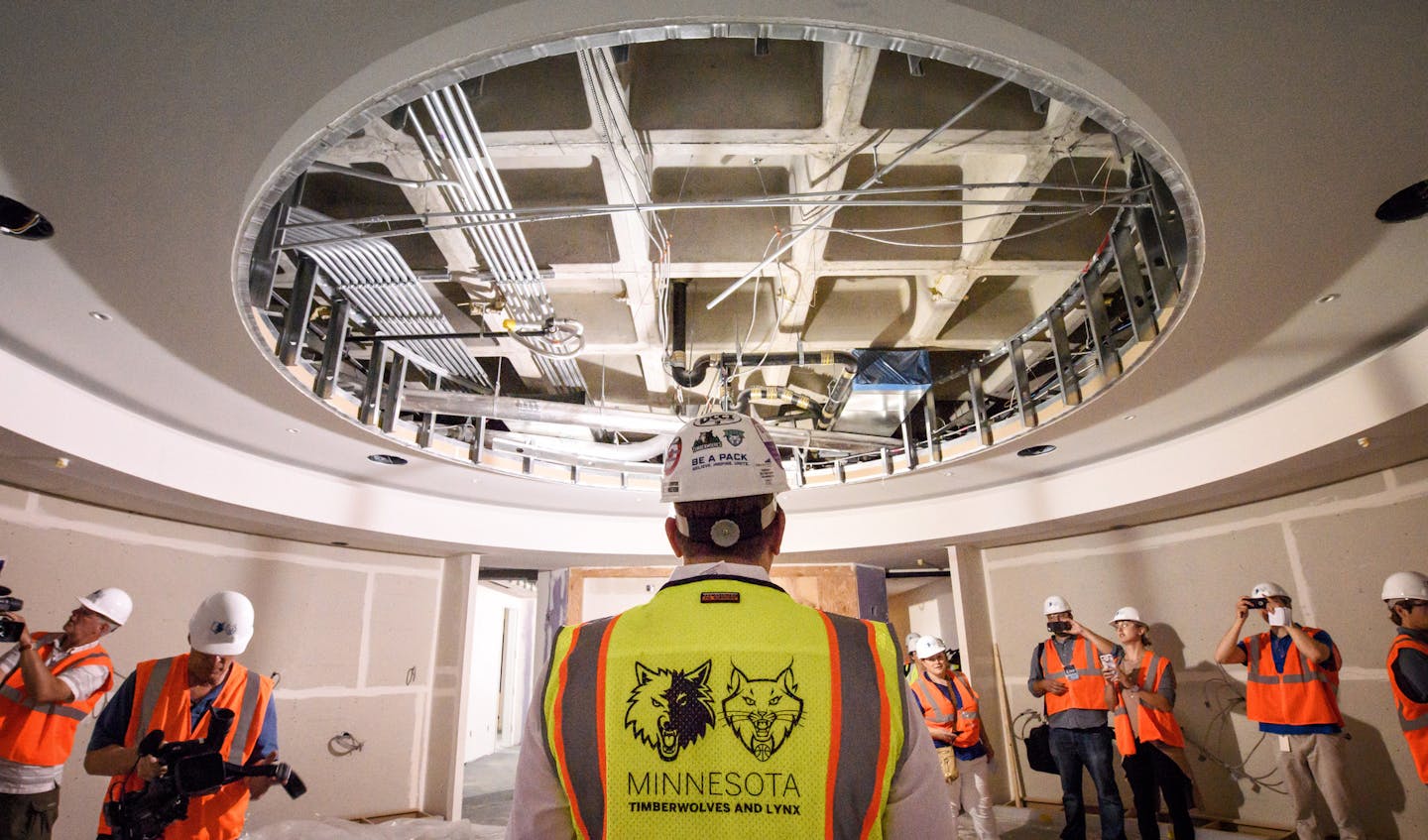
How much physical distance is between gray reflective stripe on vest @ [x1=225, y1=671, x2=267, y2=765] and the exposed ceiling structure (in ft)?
4.48

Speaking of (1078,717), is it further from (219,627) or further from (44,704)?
(44,704)

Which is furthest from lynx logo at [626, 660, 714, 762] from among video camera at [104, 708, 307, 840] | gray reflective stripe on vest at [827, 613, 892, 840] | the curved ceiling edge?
the curved ceiling edge

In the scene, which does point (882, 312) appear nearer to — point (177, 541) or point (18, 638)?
point (18, 638)

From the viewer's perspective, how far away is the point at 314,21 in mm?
1579

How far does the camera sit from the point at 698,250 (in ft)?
11.1

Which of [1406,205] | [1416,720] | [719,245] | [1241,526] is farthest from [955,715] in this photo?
[1406,205]

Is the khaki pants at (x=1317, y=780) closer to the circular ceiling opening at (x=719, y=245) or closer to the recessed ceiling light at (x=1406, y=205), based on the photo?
the circular ceiling opening at (x=719, y=245)

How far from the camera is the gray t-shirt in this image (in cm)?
478

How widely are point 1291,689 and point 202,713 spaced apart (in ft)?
18.3

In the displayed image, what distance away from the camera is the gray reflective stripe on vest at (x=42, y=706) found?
2973 mm

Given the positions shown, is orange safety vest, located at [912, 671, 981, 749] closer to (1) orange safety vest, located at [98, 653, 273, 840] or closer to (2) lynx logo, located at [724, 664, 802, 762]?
(1) orange safety vest, located at [98, 653, 273, 840]

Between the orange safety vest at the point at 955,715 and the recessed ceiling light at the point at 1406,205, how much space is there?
12.6 feet

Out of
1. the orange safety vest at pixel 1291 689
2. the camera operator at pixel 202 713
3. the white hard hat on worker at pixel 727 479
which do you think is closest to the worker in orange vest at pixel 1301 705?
the orange safety vest at pixel 1291 689

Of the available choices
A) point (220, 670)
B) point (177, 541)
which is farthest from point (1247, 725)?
point (177, 541)
